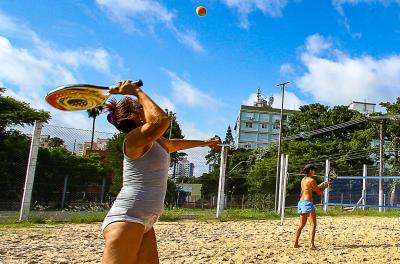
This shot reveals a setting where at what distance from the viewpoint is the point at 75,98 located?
3357mm

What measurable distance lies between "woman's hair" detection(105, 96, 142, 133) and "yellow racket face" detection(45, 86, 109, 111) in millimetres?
364

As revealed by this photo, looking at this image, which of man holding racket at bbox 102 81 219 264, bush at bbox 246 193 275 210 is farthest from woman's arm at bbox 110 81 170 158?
bush at bbox 246 193 275 210

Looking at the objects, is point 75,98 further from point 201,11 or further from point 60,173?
point 60,173

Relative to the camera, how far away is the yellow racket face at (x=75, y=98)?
10.3ft

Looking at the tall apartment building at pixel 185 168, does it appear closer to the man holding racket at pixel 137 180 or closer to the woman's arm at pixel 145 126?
the man holding racket at pixel 137 180

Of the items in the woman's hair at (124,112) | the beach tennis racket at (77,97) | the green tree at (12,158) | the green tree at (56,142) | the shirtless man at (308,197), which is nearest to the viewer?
the woman's hair at (124,112)

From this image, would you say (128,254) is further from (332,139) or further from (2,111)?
(332,139)

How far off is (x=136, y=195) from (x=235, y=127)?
88766 millimetres

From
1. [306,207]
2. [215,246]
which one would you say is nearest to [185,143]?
[215,246]

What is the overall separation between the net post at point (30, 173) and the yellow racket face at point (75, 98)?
8.57m

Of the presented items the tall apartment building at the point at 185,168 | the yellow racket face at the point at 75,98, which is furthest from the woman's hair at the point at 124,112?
the tall apartment building at the point at 185,168

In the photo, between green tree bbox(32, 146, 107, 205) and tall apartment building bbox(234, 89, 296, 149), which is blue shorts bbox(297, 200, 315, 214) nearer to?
green tree bbox(32, 146, 107, 205)

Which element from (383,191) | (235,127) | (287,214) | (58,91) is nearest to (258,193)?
(287,214)

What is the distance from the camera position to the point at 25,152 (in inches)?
499
